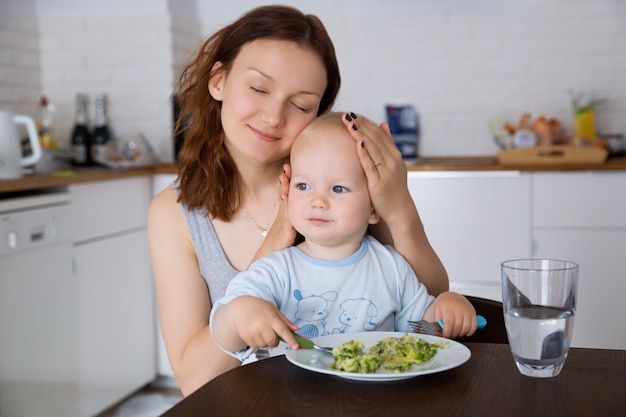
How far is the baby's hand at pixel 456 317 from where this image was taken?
3.87 feet

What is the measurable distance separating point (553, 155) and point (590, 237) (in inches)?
15.5

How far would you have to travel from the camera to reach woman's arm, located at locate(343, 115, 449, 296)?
1.33m

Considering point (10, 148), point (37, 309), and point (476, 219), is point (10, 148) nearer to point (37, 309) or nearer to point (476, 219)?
point (37, 309)

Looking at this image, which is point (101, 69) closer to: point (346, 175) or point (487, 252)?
point (487, 252)

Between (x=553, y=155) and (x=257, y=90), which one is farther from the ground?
(x=257, y=90)

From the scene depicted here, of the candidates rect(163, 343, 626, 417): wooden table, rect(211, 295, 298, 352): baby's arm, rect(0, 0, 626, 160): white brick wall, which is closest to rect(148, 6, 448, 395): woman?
rect(211, 295, 298, 352): baby's arm

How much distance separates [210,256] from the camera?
1627 millimetres

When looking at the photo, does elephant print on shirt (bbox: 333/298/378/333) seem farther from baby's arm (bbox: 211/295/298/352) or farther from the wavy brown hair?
the wavy brown hair

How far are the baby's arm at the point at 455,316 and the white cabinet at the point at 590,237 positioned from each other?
2.13 metres

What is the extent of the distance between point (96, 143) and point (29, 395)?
56.9 inches

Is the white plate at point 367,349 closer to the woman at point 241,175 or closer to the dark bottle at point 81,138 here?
the woman at point 241,175

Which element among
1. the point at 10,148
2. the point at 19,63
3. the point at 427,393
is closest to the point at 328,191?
the point at 427,393

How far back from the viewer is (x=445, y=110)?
3910 mm

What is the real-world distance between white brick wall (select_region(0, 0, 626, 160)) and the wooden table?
2.97m
